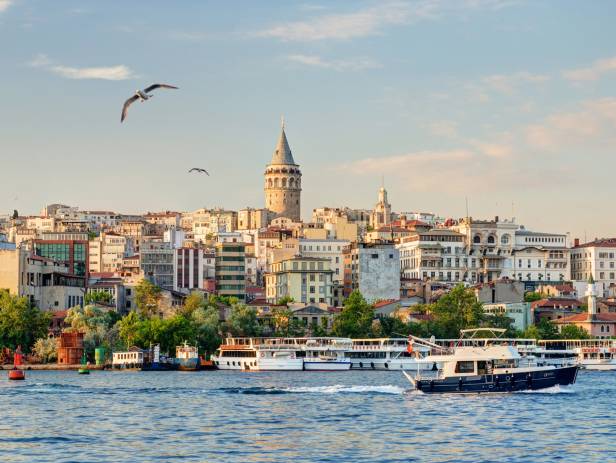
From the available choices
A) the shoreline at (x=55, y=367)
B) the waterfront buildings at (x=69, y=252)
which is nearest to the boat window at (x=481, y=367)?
the shoreline at (x=55, y=367)

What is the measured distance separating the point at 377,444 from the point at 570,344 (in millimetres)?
86559

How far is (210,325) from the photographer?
124062 millimetres

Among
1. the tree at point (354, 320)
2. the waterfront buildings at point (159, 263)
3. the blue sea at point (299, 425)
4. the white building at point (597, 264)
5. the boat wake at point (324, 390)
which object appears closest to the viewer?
the blue sea at point (299, 425)

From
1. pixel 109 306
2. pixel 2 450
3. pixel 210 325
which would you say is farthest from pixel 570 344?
pixel 2 450

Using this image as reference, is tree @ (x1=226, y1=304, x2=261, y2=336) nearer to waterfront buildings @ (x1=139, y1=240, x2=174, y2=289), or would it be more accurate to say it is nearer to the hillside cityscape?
the hillside cityscape

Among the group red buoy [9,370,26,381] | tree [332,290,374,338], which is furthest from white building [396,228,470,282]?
red buoy [9,370,26,381]

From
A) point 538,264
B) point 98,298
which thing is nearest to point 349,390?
point 98,298

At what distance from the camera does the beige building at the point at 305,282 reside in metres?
154

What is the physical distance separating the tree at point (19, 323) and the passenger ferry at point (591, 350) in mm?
44363

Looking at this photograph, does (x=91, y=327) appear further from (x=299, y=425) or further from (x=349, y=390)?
(x=299, y=425)

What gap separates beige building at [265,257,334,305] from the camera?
15412 centimetres

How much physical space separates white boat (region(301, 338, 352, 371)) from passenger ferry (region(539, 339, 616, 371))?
57.8 ft

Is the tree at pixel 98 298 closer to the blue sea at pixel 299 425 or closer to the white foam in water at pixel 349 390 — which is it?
the blue sea at pixel 299 425

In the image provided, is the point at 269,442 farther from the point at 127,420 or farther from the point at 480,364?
the point at 480,364
